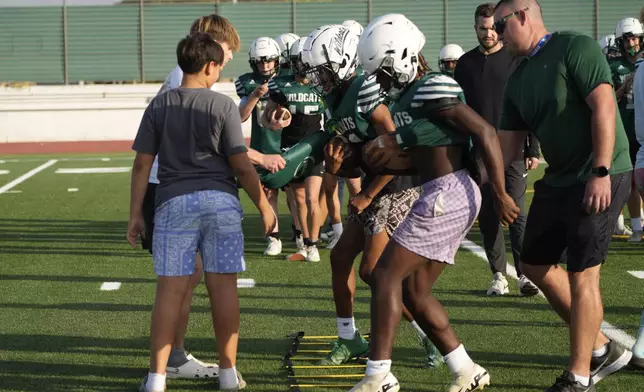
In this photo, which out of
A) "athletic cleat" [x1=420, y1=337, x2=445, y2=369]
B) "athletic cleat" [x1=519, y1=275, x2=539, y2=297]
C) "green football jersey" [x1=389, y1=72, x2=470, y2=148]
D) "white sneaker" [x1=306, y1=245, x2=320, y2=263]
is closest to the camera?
"green football jersey" [x1=389, y1=72, x2=470, y2=148]

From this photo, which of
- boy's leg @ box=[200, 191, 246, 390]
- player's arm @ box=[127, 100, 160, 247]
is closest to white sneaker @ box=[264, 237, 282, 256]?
boy's leg @ box=[200, 191, 246, 390]

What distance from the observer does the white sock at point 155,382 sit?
5543mm

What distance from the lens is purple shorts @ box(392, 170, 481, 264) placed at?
5.41 meters

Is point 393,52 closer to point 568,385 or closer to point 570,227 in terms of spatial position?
point 570,227

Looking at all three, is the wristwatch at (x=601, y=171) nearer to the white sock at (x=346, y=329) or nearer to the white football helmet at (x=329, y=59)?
the white football helmet at (x=329, y=59)

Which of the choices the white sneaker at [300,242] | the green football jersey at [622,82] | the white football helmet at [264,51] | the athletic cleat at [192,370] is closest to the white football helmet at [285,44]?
the white football helmet at [264,51]

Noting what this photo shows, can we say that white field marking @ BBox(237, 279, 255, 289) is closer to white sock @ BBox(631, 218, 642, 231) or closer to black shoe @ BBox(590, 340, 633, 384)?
black shoe @ BBox(590, 340, 633, 384)

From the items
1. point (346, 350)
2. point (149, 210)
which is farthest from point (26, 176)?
point (346, 350)

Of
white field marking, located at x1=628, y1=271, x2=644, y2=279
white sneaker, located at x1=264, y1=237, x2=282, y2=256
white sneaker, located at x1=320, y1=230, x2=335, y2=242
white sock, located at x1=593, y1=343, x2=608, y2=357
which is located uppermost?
white sock, located at x1=593, y1=343, x2=608, y2=357

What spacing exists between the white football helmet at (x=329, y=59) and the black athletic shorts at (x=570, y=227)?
120cm

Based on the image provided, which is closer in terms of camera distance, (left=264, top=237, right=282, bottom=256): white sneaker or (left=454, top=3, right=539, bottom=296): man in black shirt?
(left=454, top=3, right=539, bottom=296): man in black shirt

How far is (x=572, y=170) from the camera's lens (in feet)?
18.2

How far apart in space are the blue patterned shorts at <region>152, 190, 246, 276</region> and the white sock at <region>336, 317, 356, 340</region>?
102 centimetres

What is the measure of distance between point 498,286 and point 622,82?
12.7 ft
